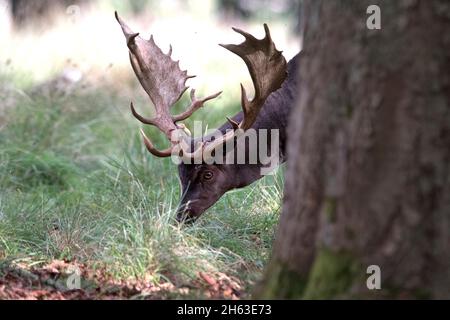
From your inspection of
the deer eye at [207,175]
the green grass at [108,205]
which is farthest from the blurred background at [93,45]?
the deer eye at [207,175]

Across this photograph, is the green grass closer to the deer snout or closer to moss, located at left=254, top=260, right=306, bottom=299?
the deer snout

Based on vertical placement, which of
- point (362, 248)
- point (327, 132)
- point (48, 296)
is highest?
point (327, 132)

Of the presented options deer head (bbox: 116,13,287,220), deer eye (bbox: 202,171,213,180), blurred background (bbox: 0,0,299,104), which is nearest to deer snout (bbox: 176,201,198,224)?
deer head (bbox: 116,13,287,220)

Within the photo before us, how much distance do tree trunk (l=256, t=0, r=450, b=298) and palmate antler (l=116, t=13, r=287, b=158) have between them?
1978mm

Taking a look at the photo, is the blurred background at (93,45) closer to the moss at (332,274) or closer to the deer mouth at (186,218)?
the deer mouth at (186,218)

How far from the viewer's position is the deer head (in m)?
6.20

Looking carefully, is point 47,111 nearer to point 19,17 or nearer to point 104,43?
point 104,43

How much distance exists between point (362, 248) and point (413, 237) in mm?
Answer: 215

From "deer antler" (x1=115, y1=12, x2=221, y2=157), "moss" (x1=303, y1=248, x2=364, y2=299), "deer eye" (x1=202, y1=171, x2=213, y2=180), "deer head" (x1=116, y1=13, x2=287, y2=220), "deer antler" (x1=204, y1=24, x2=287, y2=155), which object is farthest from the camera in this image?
"deer eye" (x1=202, y1=171, x2=213, y2=180)

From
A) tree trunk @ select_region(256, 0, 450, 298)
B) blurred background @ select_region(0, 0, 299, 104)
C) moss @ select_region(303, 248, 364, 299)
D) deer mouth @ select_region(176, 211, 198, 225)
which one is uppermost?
blurred background @ select_region(0, 0, 299, 104)

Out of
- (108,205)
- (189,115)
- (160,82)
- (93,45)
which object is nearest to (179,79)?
(160,82)

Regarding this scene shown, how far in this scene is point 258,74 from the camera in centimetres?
616
